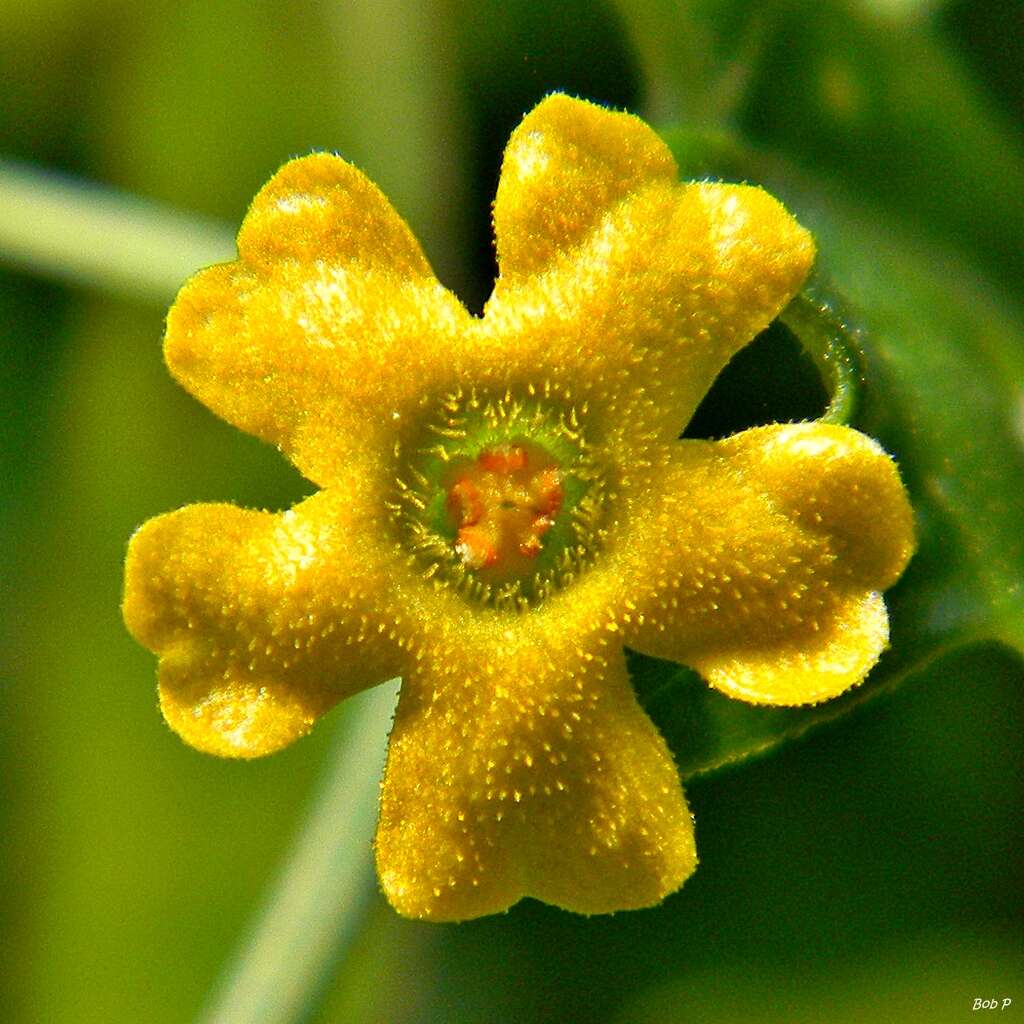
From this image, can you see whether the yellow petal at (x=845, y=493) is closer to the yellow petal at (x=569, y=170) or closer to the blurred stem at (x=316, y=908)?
the yellow petal at (x=569, y=170)

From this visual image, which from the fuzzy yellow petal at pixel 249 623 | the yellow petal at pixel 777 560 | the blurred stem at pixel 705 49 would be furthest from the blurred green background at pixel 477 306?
the fuzzy yellow petal at pixel 249 623

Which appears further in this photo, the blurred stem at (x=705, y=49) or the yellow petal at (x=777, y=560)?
the blurred stem at (x=705, y=49)

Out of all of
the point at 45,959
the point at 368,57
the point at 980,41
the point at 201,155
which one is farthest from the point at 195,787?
the point at 980,41

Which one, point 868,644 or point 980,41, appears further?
point 980,41

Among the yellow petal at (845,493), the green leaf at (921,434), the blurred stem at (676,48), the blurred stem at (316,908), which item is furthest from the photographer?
the blurred stem at (316,908)

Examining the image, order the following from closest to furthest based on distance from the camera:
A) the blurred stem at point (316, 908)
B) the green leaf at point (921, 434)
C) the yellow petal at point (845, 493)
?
the yellow petal at point (845, 493)
the green leaf at point (921, 434)
the blurred stem at point (316, 908)

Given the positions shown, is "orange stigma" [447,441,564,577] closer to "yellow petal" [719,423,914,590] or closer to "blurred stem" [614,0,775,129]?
"yellow petal" [719,423,914,590]


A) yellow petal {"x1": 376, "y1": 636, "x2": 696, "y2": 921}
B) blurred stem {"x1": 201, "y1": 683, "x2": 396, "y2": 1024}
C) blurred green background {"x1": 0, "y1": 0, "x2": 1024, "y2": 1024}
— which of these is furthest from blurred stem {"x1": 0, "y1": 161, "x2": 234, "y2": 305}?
yellow petal {"x1": 376, "y1": 636, "x2": 696, "y2": 921}

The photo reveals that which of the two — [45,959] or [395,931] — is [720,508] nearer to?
[395,931]
